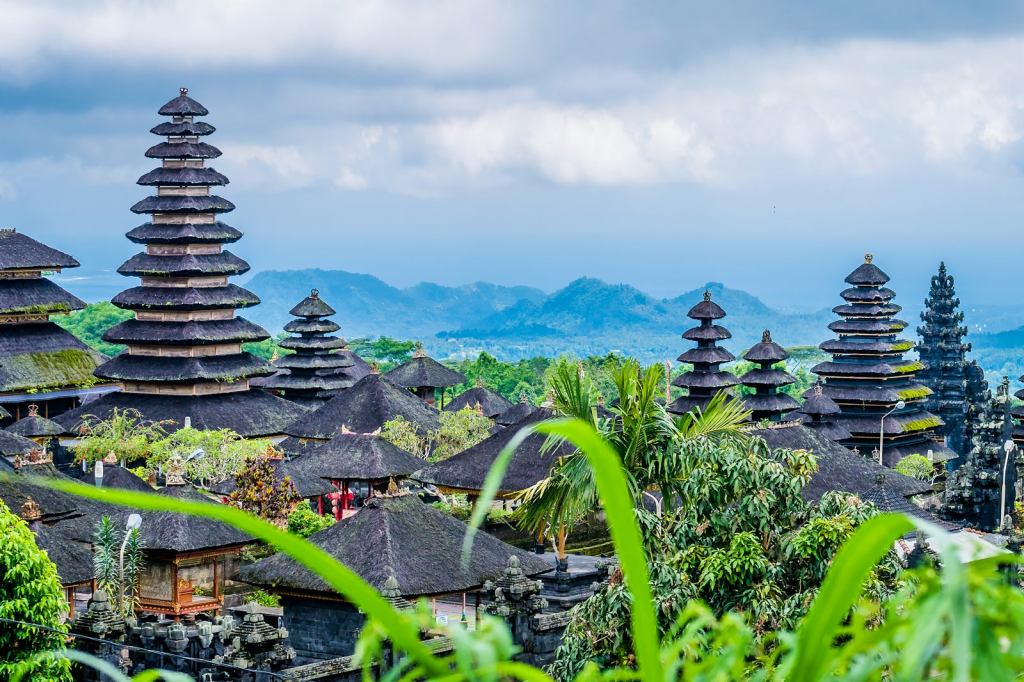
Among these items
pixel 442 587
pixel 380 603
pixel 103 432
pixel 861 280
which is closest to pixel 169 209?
pixel 103 432

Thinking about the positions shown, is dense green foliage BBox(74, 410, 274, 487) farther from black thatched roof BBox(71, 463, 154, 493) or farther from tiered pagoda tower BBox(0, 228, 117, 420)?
tiered pagoda tower BBox(0, 228, 117, 420)

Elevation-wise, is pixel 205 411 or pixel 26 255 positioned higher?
pixel 26 255

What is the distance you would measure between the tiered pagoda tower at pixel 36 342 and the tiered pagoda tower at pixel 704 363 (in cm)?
1798

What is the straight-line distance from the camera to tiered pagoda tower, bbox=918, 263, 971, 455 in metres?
59.9

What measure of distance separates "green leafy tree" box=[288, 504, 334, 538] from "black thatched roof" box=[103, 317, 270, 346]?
16.7m

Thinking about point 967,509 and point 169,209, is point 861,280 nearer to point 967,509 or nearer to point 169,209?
point 967,509

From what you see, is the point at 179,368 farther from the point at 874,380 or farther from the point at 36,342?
the point at 874,380

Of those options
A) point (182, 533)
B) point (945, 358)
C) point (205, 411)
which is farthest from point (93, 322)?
point (182, 533)

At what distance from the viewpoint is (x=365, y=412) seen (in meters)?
45.7

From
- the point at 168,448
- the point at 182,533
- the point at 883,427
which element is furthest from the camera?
the point at 883,427

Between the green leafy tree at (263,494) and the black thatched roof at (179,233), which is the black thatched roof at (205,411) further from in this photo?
the green leafy tree at (263,494)

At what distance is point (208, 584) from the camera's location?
28109mm

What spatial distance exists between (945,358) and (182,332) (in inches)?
1130

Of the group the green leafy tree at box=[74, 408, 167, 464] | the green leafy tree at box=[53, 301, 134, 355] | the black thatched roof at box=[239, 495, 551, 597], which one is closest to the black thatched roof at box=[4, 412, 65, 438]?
the green leafy tree at box=[74, 408, 167, 464]
